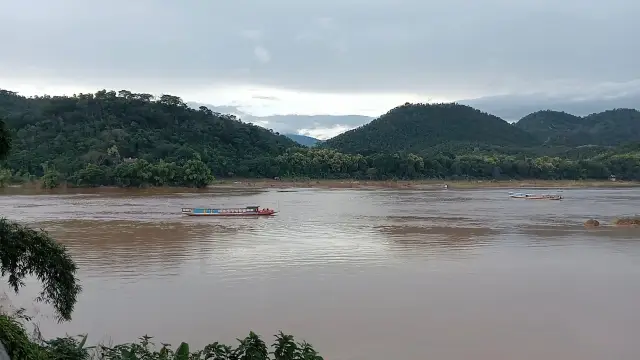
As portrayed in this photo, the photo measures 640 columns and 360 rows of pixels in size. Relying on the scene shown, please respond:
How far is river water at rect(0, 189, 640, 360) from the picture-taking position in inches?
403

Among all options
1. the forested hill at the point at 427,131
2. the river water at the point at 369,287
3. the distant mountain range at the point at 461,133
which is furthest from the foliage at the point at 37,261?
the forested hill at the point at 427,131

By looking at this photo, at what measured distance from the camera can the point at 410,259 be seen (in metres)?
18.5

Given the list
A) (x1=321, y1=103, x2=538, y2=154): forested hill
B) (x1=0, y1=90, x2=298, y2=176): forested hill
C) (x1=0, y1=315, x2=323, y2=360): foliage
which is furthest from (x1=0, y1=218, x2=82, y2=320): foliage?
(x1=321, y1=103, x2=538, y2=154): forested hill

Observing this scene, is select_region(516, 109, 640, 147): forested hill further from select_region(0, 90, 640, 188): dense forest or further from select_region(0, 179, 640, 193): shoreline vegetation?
select_region(0, 179, 640, 193): shoreline vegetation

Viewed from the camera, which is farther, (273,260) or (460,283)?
(273,260)

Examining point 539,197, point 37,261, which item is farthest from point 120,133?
point 37,261

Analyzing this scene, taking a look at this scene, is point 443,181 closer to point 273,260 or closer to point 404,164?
point 404,164

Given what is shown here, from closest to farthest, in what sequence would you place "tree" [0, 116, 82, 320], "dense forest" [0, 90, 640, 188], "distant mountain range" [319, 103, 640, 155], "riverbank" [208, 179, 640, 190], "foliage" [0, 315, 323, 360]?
"foliage" [0, 315, 323, 360] < "tree" [0, 116, 82, 320] < "dense forest" [0, 90, 640, 188] < "riverbank" [208, 179, 640, 190] < "distant mountain range" [319, 103, 640, 155]

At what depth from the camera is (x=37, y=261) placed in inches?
242

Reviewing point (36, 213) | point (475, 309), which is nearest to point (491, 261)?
point (475, 309)

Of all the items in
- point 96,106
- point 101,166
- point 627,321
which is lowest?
point 627,321

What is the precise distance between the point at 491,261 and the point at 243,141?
237 feet

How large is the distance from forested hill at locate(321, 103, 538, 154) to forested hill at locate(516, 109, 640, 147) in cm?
1236

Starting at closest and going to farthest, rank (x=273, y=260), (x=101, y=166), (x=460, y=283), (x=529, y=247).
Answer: (x=460, y=283)
(x=273, y=260)
(x=529, y=247)
(x=101, y=166)
